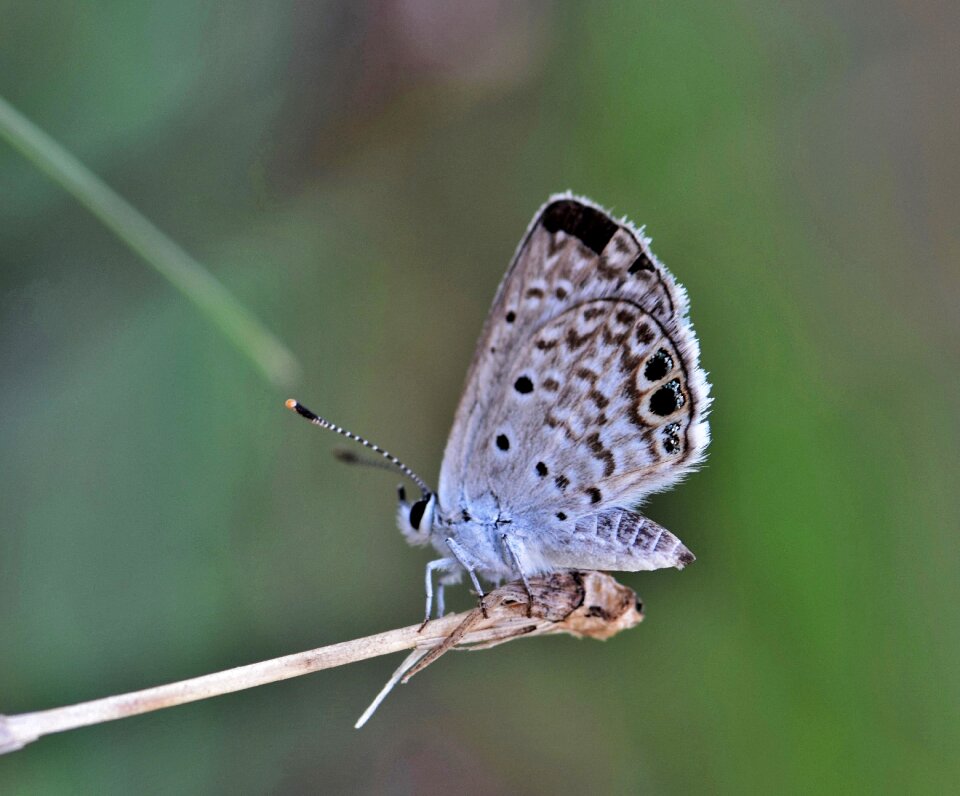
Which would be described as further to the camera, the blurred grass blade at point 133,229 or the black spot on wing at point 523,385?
the black spot on wing at point 523,385

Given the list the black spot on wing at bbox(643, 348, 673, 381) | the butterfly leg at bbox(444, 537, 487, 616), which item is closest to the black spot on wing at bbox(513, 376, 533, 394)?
the black spot on wing at bbox(643, 348, 673, 381)

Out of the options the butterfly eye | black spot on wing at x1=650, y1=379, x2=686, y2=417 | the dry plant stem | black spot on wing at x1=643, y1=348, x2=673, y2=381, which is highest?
black spot on wing at x1=643, y1=348, x2=673, y2=381

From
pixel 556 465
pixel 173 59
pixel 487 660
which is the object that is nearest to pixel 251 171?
pixel 173 59

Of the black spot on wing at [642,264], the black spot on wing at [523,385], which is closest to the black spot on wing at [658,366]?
the black spot on wing at [642,264]

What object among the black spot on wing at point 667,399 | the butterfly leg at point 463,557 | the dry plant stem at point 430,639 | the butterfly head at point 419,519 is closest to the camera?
the dry plant stem at point 430,639

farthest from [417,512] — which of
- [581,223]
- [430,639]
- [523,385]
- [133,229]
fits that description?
[133,229]

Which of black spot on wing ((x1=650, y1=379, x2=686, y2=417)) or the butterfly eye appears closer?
black spot on wing ((x1=650, y1=379, x2=686, y2=417))

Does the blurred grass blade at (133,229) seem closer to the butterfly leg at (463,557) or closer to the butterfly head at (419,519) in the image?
the butterfly head at (419,519)

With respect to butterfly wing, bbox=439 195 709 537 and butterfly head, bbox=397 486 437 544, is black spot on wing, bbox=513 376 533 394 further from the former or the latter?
butterfly head, bbox=397 486 437 544
